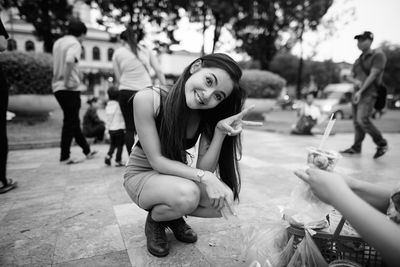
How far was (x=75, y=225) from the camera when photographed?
209cm

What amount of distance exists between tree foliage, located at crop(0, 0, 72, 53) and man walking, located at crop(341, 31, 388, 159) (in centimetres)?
1124

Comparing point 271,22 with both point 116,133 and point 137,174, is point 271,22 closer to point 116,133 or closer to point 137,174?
point 116,133

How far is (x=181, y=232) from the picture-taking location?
1.87 metres

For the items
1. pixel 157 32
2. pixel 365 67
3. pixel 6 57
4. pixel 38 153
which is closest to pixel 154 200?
pixel 38 153

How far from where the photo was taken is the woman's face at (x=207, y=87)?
1.53 meters

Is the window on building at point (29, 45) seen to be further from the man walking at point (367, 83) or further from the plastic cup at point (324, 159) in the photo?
the plastic cup at point (324, 159)

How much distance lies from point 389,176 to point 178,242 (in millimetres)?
3200

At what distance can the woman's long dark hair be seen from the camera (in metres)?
1.57

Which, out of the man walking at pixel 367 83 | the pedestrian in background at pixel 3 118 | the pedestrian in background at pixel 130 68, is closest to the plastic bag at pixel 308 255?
the pedestrian in background at pixel 130 68

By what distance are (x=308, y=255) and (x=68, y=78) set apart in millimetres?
3692

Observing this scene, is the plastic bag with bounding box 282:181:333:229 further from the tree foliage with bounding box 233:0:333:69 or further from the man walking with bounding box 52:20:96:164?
the tree foliage with bounding box 233:0:333:69

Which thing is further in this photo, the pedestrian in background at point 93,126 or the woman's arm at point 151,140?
the pedestrian in background at point 93,126

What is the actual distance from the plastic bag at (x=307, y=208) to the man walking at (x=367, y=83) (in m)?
3.95

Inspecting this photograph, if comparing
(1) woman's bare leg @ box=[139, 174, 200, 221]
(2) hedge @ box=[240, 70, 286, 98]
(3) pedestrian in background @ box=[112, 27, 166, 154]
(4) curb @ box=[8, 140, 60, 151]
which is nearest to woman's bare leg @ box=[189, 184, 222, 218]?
(1) woman's bare leg @ box=[139, 174, 200, 221]
